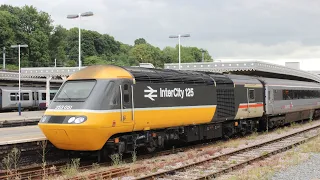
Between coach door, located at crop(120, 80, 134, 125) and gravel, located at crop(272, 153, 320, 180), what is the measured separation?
4817mm

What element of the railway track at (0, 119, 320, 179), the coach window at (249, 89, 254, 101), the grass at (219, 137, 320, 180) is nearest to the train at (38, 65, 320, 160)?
the railway track at (0, 119, 320, 179)

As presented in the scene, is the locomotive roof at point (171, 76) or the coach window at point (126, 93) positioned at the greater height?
the locomotive roof at point (171, 76)

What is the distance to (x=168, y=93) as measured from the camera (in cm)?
1459

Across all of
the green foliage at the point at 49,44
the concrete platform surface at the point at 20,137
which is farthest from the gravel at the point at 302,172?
the green foliage at the point at 49,44

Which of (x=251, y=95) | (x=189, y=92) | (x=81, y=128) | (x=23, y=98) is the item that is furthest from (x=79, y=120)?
(x=23, y=98)

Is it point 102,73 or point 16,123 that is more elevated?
point 102,73

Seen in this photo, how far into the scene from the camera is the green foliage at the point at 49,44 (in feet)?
257

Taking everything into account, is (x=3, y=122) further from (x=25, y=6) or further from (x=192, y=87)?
(x=25, y=6)

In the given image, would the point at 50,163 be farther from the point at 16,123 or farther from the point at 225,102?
the point at 16,123

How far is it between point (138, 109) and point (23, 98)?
31.7 meters

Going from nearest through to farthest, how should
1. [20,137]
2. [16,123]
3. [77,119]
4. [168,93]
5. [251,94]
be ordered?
[77,119], [168,93], [20,137], [251,94], [16,123]

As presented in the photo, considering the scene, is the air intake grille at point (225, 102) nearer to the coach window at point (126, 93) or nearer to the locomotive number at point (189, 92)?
the locomotive number at point (189, 92)

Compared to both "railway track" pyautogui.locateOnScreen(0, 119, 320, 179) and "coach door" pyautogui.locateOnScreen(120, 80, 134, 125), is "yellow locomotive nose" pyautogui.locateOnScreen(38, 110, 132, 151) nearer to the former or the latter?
"coach door" pyautogui.locateOnScreen(120, 80, 134, 125)

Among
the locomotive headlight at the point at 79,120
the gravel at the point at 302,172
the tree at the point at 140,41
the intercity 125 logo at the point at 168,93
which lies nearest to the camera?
the gravel at the point at 302,172
